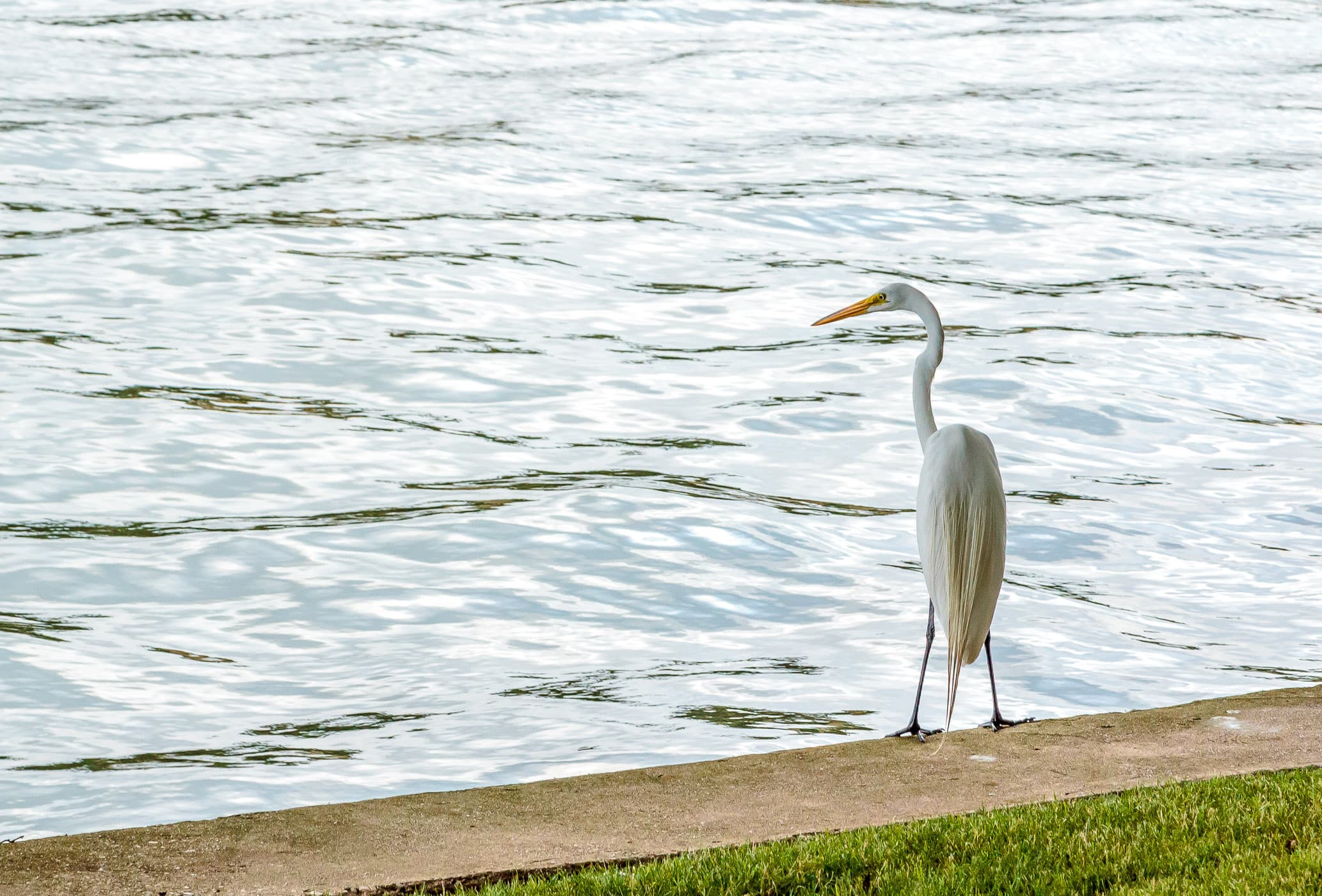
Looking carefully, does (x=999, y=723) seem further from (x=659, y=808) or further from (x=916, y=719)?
(x=659, y=808)

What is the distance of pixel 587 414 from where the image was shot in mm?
10164

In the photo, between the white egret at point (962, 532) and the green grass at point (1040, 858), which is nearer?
the green grass at point (1040, 858)

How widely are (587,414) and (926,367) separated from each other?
4490 mm

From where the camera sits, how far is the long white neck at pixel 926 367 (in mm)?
5824

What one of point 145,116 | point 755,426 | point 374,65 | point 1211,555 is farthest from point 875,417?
point 374,65

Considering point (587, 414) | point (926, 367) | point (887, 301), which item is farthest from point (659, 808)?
point (587, 414)

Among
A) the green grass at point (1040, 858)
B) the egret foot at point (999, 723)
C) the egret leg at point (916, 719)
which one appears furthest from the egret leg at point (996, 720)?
the green grass at point (1040, 858)

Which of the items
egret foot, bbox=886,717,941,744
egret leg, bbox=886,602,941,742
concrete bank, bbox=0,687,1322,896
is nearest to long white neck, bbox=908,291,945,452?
egret leg, bbox=886,602,941,742

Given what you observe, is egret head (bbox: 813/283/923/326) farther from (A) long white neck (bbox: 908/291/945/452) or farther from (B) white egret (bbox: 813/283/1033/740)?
(B) white egret (bbox: 813/283/1033/740)

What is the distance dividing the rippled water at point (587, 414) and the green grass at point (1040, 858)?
1.42 metres

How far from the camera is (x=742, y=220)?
14.9m

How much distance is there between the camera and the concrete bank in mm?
4508

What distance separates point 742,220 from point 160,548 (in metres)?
7.97

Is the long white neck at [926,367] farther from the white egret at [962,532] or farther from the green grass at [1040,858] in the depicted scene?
the green grass at [1040,858]
